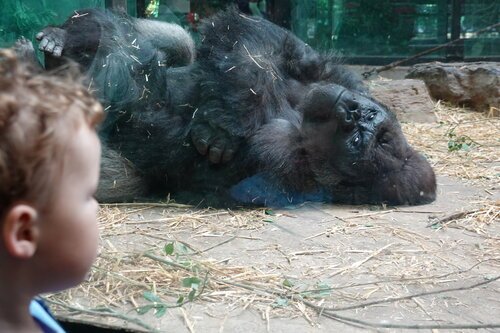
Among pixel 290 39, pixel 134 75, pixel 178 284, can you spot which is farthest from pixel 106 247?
pixel 290 39

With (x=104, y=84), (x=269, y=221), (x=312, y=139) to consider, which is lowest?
(x=269, y=221)

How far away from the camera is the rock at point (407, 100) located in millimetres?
6402

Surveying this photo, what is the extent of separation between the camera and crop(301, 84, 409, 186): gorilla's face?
358cm

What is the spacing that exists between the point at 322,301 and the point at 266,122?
151cm

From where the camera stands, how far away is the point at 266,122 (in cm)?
361

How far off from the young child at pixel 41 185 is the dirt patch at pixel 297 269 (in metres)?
0.83

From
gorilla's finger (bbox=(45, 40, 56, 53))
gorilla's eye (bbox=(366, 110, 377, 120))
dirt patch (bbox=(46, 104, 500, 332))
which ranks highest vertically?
gorilla's finger (bbox=(45, 40, 56, 53))

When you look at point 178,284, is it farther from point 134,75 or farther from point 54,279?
point 134,75

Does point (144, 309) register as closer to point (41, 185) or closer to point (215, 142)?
point (41, 185)

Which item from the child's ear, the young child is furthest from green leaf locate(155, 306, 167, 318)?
the child's ear

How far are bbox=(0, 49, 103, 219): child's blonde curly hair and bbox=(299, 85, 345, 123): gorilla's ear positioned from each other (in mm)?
2485

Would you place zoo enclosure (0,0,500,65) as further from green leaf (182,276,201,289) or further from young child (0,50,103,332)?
young child (0,50,103,332)

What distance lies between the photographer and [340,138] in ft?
11.8

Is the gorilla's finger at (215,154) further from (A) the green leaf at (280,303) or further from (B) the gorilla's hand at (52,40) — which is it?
(A) the green leaf at (280,303)
